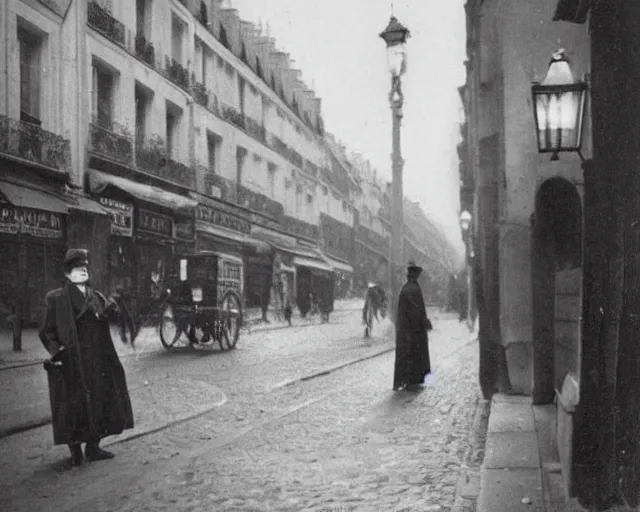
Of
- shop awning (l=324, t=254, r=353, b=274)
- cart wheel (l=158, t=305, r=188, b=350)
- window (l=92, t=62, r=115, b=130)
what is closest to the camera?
cart wheel (l=158, t=305, r=188, b=350)

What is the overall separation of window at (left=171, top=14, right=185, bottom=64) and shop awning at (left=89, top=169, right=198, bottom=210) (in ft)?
14.6

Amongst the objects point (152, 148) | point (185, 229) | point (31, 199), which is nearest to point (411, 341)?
point (31, 199)

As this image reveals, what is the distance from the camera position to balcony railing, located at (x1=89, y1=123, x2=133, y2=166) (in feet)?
60.2

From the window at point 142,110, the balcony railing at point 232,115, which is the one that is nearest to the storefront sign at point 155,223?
the window at point 142,110

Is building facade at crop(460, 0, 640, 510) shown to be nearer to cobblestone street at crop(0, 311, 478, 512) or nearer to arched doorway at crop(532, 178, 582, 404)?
arched doorway at crop(532, 178, 582, 404)

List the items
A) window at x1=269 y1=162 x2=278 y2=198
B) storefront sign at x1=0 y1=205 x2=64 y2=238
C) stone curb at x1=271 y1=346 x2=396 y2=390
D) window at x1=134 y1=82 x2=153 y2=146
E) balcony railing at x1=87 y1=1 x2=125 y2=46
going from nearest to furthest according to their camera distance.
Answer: stone curb at x1=271 y1=346 x2=396 y2=390, storefront sign at x1=0 y1=205 x2=64 y2=238, balcony railing at x1=87 y1=1 x2=125 y2=46, window at x1=134 y1=82 x2=153 y2=146, window at x1=269 y1=162 x2=278 y2=198

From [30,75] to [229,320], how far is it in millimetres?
6016

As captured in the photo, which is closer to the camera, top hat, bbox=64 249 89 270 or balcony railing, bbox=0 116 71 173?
top hat, bbox=64 249 89 270

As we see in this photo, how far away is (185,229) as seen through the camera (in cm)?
2347

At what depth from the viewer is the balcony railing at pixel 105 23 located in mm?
18594

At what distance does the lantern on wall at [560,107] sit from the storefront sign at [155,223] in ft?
50.8

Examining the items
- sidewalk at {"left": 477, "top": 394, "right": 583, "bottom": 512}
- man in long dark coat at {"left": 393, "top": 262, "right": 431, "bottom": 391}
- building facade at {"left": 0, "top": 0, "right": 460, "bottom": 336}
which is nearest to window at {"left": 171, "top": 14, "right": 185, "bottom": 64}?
building facade at {"left": 0, "top": 0, "right": 460, "bottom": 336}

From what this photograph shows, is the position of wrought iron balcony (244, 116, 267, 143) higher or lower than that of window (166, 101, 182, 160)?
higher

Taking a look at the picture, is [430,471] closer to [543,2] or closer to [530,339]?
[530,339]
